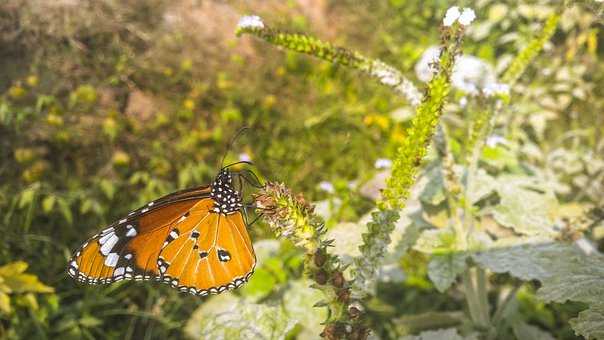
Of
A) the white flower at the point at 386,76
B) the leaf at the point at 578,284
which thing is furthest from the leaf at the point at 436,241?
the white flower at the point at 386,76

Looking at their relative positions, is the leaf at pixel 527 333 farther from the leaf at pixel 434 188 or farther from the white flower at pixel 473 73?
the white flower at pixel 473 73

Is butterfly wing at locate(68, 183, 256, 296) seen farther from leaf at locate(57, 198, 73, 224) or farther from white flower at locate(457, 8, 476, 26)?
white flower at locate(457, 8, 476, 26)

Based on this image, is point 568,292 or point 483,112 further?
point 483,112

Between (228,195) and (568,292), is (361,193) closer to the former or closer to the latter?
(228,195)

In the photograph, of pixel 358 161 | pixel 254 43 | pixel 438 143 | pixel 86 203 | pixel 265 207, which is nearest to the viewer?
pixel 265 207

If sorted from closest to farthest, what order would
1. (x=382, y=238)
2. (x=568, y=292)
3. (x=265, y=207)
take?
(x=265, y=207), (x=382, y=238), (x=568, y=292)

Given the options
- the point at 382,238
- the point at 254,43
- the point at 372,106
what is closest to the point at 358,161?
the point at 372,106

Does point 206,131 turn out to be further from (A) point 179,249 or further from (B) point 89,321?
(A) point 179,249
